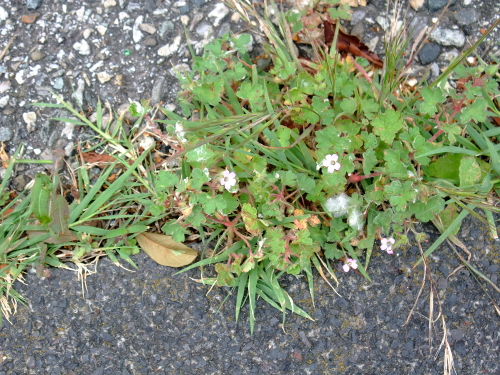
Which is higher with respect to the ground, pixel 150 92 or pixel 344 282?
pixel 150 92

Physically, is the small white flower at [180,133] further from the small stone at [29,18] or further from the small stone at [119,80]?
the small stone at [29,18]

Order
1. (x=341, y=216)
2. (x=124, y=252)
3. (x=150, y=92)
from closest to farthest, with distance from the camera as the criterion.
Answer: (x=341, y=216) < (x=124, y=252) < (x=150, y=92)

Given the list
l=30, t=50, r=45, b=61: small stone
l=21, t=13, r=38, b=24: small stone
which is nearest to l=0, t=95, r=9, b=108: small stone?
l=30, t=50, r=45, b=61: small stone

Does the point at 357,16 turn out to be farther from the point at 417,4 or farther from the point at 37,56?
the point at 37,56

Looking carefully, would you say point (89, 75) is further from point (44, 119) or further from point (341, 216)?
point (341, 216)

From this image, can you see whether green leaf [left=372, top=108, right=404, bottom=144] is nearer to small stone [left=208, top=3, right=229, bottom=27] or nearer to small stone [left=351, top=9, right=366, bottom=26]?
small stone [left=351, top=9, right=366, bottom=26]

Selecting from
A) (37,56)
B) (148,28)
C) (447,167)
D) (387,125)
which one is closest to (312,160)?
(387,125)

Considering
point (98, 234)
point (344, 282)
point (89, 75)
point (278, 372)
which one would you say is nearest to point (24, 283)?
point (98, 234)
